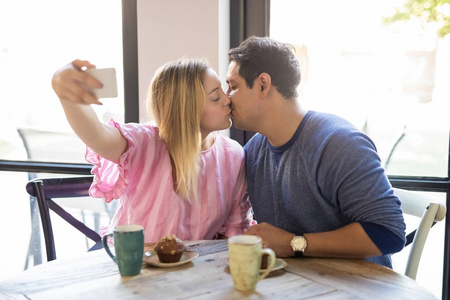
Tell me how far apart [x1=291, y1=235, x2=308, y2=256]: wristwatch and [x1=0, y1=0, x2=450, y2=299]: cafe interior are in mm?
430

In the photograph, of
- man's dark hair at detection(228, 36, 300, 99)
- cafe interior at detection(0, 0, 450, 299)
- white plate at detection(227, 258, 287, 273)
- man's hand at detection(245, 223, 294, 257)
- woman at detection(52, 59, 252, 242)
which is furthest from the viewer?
cafe interior at detection(0, 0, 450, 299)

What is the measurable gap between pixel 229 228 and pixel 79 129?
2.16 ft

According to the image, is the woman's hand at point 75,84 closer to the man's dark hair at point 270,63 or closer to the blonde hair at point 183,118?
the blonde hair at point 183,118

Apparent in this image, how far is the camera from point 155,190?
5.83 feet

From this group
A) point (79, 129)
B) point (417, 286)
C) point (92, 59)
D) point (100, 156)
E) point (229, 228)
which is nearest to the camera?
point (417, 286)

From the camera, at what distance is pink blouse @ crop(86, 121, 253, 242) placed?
1.77 meters

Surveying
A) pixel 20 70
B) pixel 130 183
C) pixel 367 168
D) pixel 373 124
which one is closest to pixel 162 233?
pixel 130 183

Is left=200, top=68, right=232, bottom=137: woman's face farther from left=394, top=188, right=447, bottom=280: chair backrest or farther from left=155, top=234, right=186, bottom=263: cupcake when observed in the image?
left=394, top=188, right=447, bottom=280: chair backrest

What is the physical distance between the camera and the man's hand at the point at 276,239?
1.45 m

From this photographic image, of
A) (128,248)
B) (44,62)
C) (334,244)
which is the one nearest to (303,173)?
(334,244)

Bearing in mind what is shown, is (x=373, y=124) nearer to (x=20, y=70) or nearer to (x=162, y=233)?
(x=162, y=233)

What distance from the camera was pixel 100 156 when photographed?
175cm

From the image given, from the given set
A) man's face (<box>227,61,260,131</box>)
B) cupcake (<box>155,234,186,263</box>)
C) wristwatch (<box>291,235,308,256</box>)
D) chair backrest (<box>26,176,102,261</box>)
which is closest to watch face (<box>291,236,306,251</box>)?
wristwatch (<box>291,235,308,256</box>)

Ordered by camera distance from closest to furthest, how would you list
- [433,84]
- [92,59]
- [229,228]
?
[229,228] → [433,84] → [92,59]
